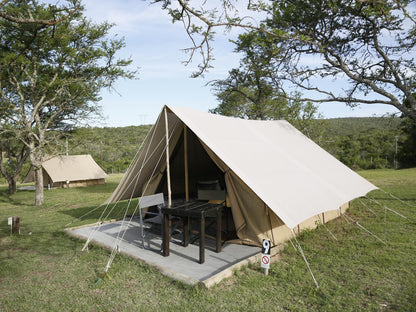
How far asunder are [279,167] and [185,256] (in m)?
2.06

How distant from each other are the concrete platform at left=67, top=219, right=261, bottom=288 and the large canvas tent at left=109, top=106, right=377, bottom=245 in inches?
20.7

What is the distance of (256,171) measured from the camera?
13.8 feet

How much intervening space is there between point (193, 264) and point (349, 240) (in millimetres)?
2756

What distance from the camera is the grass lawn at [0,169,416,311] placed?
→ 294 centimetres

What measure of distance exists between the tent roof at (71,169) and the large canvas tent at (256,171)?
13.2 metres

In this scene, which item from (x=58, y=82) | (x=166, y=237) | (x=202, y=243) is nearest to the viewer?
(x=202, y=243)

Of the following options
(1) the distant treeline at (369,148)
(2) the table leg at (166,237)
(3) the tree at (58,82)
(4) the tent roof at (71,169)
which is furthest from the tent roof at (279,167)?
(1) the distant treeline at (369,148)

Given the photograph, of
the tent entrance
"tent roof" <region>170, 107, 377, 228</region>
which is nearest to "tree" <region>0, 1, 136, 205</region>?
the tent entrance

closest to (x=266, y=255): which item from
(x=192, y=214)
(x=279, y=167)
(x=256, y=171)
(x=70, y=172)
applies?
(x=192, y=214)

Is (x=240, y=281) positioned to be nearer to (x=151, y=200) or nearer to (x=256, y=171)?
(x=256, y=171)

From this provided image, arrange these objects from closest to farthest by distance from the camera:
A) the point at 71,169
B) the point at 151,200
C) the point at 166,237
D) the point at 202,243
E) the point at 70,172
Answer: the point at 202,243 → the point at 166,237 → the point at 151,200 → the point at 70,172 → the point at 71,169

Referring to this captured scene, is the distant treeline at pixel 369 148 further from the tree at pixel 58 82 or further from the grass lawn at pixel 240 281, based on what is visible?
the grass lawn at pixel 240 281

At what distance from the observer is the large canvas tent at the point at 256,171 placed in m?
3.97

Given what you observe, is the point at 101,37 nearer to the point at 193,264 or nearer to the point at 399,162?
the point at 193,264
